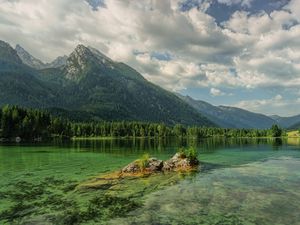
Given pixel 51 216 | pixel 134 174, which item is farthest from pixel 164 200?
pixel 134 174

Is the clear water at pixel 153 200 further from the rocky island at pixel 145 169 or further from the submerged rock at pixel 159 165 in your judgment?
the submerged rock at pixel 159 165

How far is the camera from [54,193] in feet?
137

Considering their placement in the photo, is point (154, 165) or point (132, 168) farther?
point (154, 165)

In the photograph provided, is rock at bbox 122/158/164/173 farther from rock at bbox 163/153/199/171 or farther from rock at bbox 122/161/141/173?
rock at bbox 163/153/199/171

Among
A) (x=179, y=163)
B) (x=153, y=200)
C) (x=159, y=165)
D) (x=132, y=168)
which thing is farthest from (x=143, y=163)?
(x=153, y=200)

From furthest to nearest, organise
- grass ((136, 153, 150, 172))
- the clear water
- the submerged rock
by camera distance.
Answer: grass ((136, 153, 150, 172))
the submerged rock
the clear water

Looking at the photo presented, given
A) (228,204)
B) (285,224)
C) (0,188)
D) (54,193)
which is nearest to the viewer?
(285,224)

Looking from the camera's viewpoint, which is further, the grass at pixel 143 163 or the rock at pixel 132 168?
the grass at pixel 143 163

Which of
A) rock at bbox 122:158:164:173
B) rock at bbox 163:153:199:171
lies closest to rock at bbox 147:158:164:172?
rock at bbox 122:158:164:173

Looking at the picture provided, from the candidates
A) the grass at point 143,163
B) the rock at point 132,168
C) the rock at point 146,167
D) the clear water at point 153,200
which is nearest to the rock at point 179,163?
the rock at point 146,167

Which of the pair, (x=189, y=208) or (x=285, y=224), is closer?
(x=285, y=224)

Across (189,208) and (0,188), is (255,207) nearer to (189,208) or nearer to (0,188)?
(189,208)

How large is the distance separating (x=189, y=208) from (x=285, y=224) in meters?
9.46

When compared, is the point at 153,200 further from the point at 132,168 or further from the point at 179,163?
the point at 179,163
